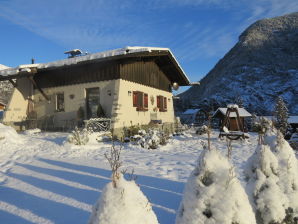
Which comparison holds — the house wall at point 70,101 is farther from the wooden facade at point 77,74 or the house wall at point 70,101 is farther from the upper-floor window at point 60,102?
the wooden facade at point 77,74

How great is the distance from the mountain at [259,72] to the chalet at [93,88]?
28441 millimetres

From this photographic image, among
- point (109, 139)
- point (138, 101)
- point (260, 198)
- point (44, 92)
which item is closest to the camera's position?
point (260, 198)

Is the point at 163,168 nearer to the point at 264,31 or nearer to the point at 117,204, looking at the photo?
the point at 117,204

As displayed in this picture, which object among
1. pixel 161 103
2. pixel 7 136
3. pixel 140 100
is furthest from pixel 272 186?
pixel 161 103

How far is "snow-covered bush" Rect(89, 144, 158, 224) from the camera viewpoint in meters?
1.86

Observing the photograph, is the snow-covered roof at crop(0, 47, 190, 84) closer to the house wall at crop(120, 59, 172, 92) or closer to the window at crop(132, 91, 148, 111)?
the house wall at crop(120, 59, 172, 92)

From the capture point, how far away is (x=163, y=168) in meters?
6.99

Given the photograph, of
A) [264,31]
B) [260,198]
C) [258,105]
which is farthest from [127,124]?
[264,31]

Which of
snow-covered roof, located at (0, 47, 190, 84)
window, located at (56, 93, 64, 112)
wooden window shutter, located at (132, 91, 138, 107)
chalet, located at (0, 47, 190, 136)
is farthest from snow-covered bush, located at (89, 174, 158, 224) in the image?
window, located at (56, 93, 64, 112)

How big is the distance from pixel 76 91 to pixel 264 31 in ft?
297

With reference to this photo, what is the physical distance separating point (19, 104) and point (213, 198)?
17.6m

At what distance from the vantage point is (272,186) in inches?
121

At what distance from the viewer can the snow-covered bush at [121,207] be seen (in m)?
1.86

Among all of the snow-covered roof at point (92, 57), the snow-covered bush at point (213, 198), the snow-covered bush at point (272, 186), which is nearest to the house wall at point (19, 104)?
the snow-covered roof at point (92, 57)
